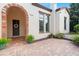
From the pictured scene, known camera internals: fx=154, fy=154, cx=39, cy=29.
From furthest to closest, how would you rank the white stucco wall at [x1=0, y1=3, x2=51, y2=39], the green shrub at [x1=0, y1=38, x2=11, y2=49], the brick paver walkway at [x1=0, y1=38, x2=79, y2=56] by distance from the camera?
the white stucco wall at [x1=0, y1=3, x2=51, y2=39] < the brick paver walkway at [x1=0, y1=38, x2=79, y2=56] < the green shrub at [x1=0, y1=38, x2=11, y2=49]

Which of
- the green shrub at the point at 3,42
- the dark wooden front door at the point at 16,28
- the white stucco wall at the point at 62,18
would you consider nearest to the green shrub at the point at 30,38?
the dark wooden front door at the point at 16,28

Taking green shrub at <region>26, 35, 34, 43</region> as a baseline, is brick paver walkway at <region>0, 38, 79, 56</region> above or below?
below

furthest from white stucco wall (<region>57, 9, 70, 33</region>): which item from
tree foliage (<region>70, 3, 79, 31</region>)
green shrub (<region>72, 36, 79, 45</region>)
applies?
green shrub (<region>72, 36, 79, 45</region>)

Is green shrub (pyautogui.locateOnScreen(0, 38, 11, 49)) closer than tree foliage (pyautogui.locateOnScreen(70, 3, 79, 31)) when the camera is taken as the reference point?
Yes

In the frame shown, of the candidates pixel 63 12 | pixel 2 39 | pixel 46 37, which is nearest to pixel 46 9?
pixel 63 12

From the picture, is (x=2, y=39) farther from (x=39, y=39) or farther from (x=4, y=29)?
(x=39, y=39)

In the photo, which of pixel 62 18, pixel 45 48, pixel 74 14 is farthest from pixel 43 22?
pixel 74 14

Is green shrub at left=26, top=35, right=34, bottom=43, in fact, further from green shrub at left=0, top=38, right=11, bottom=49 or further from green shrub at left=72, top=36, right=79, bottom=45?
green shrub at left=72, top=36, right=79, bottom=45

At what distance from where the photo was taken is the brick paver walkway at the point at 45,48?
3.89 metres

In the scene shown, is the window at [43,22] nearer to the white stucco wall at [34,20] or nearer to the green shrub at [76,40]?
the white stucco wall at [34,20]

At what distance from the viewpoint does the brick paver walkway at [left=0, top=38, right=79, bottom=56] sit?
3.89 meters

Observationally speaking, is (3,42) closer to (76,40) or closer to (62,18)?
(62,18)

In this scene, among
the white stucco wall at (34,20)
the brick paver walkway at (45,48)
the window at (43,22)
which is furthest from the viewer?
the window at (43,22)

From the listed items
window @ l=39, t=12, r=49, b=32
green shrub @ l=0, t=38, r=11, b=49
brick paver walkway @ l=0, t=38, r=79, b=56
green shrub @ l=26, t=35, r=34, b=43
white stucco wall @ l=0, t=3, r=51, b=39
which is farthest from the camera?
window @ l=39, t=12, r=49, b=32
